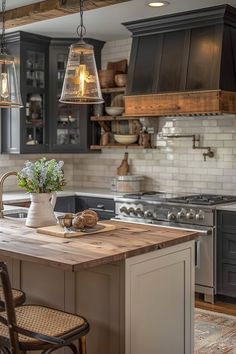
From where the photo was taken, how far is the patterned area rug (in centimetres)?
385

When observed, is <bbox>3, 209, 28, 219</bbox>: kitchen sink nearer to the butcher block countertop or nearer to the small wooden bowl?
the butcher block countertop

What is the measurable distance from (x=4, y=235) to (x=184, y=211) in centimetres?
231

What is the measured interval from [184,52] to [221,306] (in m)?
2.41

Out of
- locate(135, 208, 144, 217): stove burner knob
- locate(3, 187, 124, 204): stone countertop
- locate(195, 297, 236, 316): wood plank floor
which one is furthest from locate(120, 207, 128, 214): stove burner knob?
locate(195, 297, 236, 316): wood plank floor

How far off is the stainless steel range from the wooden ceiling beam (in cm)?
191

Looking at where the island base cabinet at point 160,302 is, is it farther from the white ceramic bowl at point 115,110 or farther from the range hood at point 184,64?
the white ceramic bowl at point 115,110

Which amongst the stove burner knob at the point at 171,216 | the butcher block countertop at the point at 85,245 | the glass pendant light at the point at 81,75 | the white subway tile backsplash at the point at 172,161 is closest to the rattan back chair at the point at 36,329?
the butcher block countertop at the point at 85,245

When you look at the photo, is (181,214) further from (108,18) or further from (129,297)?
(129,297)

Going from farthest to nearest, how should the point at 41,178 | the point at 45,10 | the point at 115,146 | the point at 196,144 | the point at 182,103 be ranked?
the point at 115,146 → the point at 196,144 → the point at 182,103 → the point at 45,10 → the point at 41,178

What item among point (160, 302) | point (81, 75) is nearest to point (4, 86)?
point (81, 75)

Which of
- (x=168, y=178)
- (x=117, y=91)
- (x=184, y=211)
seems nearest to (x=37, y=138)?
(x=117, y=91)

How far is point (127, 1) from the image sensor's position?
14.5 ft

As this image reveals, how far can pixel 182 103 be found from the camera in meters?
5.22

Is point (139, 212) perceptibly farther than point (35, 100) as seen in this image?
No
